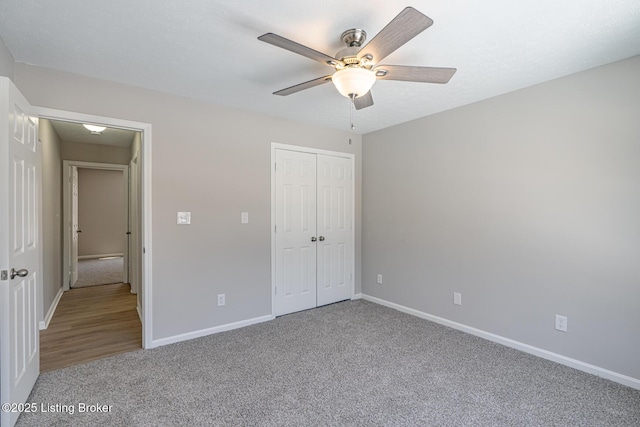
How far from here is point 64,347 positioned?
3.02 m

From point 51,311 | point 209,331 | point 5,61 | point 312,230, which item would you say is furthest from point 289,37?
point 51,311

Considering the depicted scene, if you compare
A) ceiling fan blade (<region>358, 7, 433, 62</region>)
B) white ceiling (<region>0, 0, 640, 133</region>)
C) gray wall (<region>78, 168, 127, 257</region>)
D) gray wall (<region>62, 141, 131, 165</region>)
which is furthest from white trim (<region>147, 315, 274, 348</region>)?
gray wall (<region>78, 168, 127, 257</region>)

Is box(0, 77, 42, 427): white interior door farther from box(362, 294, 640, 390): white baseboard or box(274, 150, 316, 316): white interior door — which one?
box(362, 294, 640, 390): white baseboard

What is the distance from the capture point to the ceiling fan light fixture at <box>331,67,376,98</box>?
191cm

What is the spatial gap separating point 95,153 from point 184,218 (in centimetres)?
341

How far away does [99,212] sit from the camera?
8.15 meters

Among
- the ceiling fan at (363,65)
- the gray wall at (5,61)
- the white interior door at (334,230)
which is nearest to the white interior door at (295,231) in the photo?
the white interior door at (334,230)

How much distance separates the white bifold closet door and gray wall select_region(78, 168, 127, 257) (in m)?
5.98

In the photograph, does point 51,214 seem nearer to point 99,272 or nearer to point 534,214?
point 99,272

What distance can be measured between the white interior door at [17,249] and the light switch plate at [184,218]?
107 cm

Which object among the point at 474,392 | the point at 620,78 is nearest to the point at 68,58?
the point at 474,392

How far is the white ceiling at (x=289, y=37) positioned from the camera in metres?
1.76

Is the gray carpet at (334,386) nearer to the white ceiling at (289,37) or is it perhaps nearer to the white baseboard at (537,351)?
the white baseboard at (537,351)

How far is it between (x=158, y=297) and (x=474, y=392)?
2.81m
